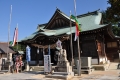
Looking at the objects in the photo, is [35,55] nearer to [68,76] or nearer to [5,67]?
[5,67]

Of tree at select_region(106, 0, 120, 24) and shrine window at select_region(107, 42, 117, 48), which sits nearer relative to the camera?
tree at select_region(106, 0, 120, 24)

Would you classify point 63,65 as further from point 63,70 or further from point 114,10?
point 114,10

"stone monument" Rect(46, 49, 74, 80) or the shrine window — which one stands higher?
the shrine window

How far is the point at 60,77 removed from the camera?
12703 mm

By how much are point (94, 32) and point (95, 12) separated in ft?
24.0

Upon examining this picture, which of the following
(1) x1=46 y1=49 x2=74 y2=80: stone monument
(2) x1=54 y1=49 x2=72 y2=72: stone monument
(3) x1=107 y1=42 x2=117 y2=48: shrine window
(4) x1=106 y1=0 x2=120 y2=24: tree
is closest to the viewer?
(4) x1=106 y1=0 x2=120 y2=24: tree

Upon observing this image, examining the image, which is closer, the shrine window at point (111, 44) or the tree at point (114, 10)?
the tree at point (114, 10)

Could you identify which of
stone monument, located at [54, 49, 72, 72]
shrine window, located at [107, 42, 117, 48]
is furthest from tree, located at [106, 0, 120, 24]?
shrine window, located at [107, 42, 117, 48]

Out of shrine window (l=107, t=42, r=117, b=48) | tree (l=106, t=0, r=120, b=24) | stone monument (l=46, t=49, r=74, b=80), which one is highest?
tree (l=106, t=0, r=120, b=24)

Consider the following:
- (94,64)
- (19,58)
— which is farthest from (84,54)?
(19,58)

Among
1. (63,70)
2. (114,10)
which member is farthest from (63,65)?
(114,10)

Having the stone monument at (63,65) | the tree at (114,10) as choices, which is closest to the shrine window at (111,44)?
the stone monument at (63,65)

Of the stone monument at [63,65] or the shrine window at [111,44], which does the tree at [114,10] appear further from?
the shrine window at [111,44]

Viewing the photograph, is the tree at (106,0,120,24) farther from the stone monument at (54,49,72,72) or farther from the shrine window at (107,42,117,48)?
the shrine window at (107,42,117,48)
